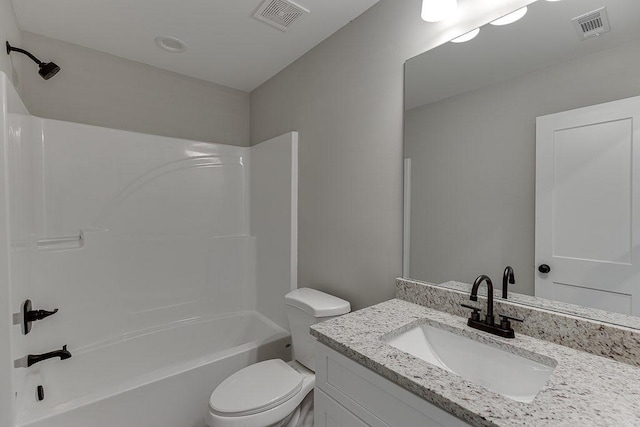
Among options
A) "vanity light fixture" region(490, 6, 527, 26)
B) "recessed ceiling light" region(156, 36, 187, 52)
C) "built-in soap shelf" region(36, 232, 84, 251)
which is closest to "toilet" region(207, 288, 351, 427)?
"built-in soap shelf" region(36, 232, 84, 251)

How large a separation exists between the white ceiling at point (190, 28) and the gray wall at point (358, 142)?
0.46ft

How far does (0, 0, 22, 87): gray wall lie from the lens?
145cm

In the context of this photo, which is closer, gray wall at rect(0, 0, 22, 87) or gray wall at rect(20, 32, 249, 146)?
gray wall at rect(0, 0, 22, 87)

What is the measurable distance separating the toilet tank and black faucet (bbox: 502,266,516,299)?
0.81 meters

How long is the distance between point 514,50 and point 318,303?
152 centimetres

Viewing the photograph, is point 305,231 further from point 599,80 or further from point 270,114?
point 599,80

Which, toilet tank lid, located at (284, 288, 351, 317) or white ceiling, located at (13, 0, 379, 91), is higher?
white ceiling, located at (13, 0, 379, 91)

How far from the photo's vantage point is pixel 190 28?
1883mm

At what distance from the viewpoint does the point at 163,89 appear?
8.04ft

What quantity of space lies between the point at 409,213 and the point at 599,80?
838mm

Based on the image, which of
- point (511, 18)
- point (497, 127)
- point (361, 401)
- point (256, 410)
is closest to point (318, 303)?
point (256, 410)

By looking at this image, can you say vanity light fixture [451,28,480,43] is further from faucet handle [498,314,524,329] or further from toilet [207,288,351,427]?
toilet [207,288,351,427]

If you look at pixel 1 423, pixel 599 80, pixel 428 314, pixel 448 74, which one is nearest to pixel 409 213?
pixel 428 314

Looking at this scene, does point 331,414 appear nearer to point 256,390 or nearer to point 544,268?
point 256,390
